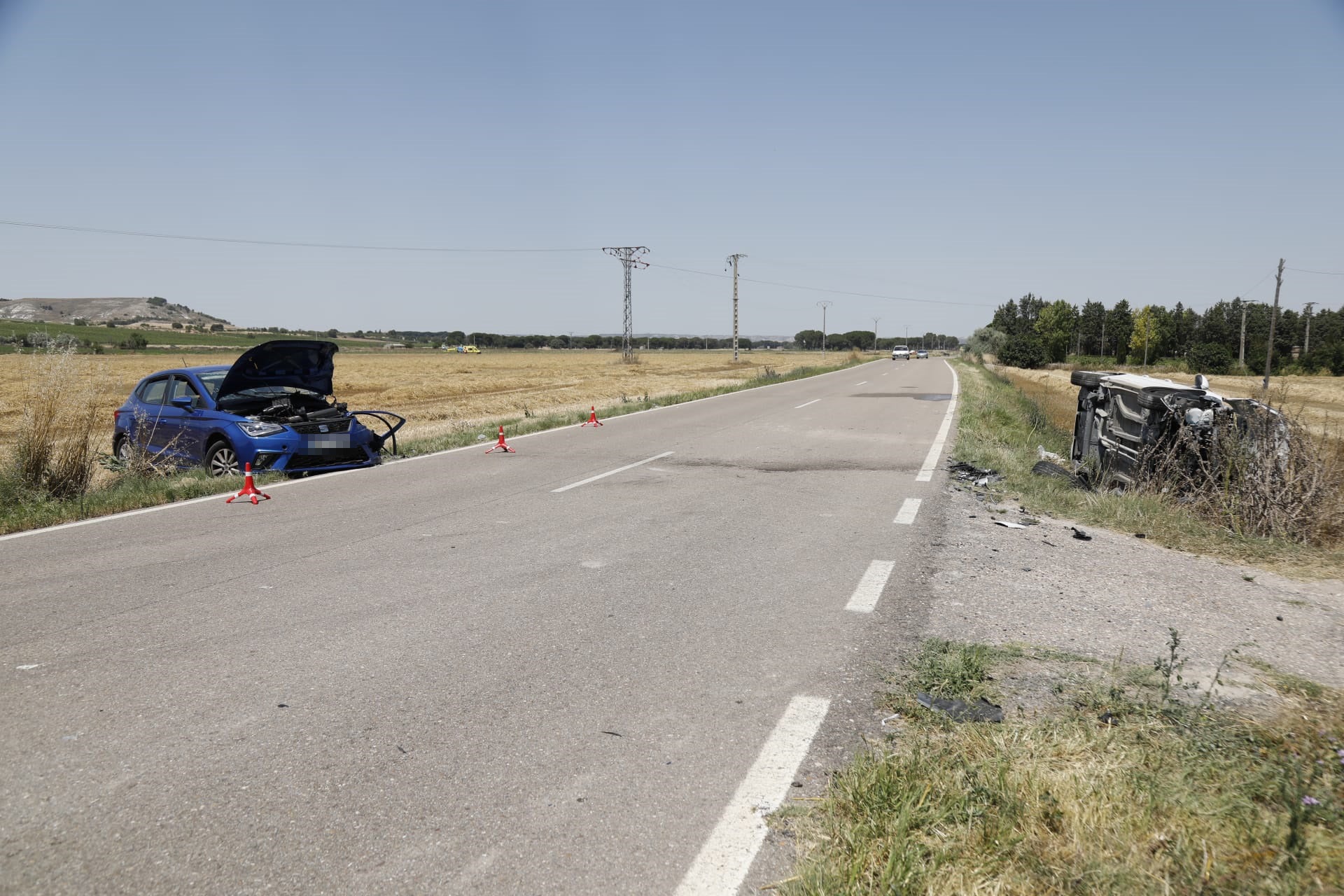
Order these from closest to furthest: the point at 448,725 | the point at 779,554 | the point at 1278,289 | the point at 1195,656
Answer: the point at 448,725 < the point at 1195,656 < the point at 779,554 < the point at 1278,289

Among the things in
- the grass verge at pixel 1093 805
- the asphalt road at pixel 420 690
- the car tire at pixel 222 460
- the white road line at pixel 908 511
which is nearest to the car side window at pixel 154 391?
the car tire at pixel 222 460

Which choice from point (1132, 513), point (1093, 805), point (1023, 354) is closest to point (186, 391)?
point (1132, 513)

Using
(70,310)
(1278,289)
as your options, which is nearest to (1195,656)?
Answer: (1278,289)

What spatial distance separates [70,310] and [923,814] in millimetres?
217011

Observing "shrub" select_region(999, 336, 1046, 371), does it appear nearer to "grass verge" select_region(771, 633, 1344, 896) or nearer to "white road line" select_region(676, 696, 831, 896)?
"grass verge" select_region(771, 633, 1344, 896)

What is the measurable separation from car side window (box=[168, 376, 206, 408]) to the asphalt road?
3.01 metres

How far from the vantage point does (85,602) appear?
204 inches

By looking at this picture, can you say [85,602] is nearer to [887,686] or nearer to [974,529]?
[887,686]

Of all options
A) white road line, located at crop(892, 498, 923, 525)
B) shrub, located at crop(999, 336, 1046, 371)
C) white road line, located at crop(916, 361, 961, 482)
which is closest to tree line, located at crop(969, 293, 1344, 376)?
shrub, located at crop(999, 336, 1046, 371)

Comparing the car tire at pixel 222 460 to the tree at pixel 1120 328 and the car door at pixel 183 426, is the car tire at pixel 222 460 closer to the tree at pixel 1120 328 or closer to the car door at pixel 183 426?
the car door at pixel 183 426

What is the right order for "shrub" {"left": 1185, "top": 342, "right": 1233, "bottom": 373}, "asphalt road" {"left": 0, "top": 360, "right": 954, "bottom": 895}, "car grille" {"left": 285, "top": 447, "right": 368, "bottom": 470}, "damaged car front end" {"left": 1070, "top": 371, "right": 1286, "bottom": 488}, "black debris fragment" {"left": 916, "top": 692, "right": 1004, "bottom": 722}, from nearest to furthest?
"asphalt road" {"left": 0, "top": 360, "right": 954, "bottom": 895} < "black debris fragment" {"left": 916, "top": 692, "right": 1004, "bottom": 722} < "damaged car front end" {"left": 1070, "top": 371, "right": 1286, "bottom": 488} < "car grille" {"left": 285, "top": 447, "right": 368, "bottom": 470} < "shrub" {"left": 1185, "top": 342, "right": 1233, "bottom": 373}

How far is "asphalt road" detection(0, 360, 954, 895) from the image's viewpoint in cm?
264

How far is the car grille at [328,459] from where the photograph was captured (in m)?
10.3

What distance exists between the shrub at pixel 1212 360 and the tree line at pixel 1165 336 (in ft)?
0.33
